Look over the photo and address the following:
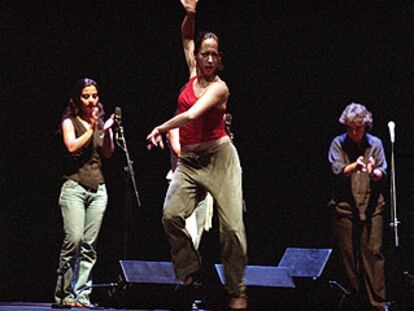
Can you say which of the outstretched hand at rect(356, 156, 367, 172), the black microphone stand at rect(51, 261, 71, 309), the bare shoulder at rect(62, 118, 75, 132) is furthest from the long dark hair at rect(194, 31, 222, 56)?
the outstretched hand at rect(356, 156, 367, 172)

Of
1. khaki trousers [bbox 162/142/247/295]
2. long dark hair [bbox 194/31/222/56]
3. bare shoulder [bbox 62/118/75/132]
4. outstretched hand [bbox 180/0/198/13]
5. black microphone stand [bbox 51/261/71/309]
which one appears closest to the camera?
khaki trousers [bbox 162/142/247/295]

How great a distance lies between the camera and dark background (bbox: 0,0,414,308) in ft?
25.9

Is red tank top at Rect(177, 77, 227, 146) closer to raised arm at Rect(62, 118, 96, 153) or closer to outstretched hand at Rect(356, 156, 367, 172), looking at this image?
raised arm at Rect(62, 118, 96, 153)

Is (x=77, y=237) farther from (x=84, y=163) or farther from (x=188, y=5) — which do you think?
(x=188, y=5)

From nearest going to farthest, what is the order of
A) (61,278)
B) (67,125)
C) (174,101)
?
(61,278) → (67,125) → (174,101)

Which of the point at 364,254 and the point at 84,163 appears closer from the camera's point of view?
the point at 84,163

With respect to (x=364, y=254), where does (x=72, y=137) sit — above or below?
above

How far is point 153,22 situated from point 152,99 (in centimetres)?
80

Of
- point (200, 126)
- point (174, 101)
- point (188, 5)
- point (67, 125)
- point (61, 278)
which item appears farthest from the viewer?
point (174, 101)

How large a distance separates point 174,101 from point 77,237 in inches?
101

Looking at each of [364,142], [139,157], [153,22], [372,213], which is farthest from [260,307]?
[153,22]

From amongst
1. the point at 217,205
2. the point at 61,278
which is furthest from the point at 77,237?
the point at 217,205

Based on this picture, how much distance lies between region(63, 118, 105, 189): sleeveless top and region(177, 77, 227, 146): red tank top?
131cm

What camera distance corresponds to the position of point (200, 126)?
4906mm
